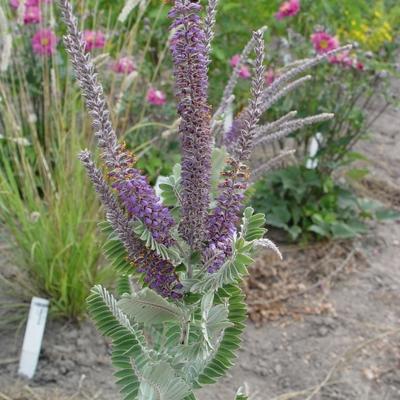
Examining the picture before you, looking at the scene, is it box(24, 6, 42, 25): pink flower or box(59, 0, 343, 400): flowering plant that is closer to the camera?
box(59, 0, 343, 400): flowering plant

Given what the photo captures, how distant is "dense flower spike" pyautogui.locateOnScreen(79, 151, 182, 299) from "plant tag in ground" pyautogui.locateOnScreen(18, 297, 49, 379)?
106 centimetres

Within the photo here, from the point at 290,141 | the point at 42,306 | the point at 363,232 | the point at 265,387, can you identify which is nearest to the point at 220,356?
the point at 42,306

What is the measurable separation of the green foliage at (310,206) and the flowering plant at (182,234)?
199cm

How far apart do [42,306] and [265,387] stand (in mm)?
851

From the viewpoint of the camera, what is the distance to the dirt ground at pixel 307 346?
2.29m

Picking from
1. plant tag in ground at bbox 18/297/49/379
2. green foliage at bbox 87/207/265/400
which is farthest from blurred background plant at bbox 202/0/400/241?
green foliage at bbox 87/207/265/400

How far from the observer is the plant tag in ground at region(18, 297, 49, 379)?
2107 millimetres

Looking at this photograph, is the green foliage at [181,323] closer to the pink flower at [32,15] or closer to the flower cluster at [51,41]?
the flower cluster at [51,41]

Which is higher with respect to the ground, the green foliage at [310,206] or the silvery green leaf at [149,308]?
the silvery green leaf at [149,308]

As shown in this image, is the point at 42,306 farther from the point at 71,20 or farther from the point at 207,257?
the point at 71,20

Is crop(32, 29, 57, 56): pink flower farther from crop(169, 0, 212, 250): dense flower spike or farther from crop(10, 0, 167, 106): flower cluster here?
crop(169, 0, 212, 250): dense flower spike

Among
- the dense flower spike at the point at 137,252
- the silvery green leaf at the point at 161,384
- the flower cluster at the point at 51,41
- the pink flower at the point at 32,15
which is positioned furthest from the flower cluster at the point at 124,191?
the pink flower at the point at 32,15

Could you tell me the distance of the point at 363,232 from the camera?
3316mm

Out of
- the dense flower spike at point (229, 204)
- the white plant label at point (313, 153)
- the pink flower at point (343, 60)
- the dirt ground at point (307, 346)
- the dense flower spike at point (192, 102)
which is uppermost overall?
the dense flower spike at point (192, 102)
